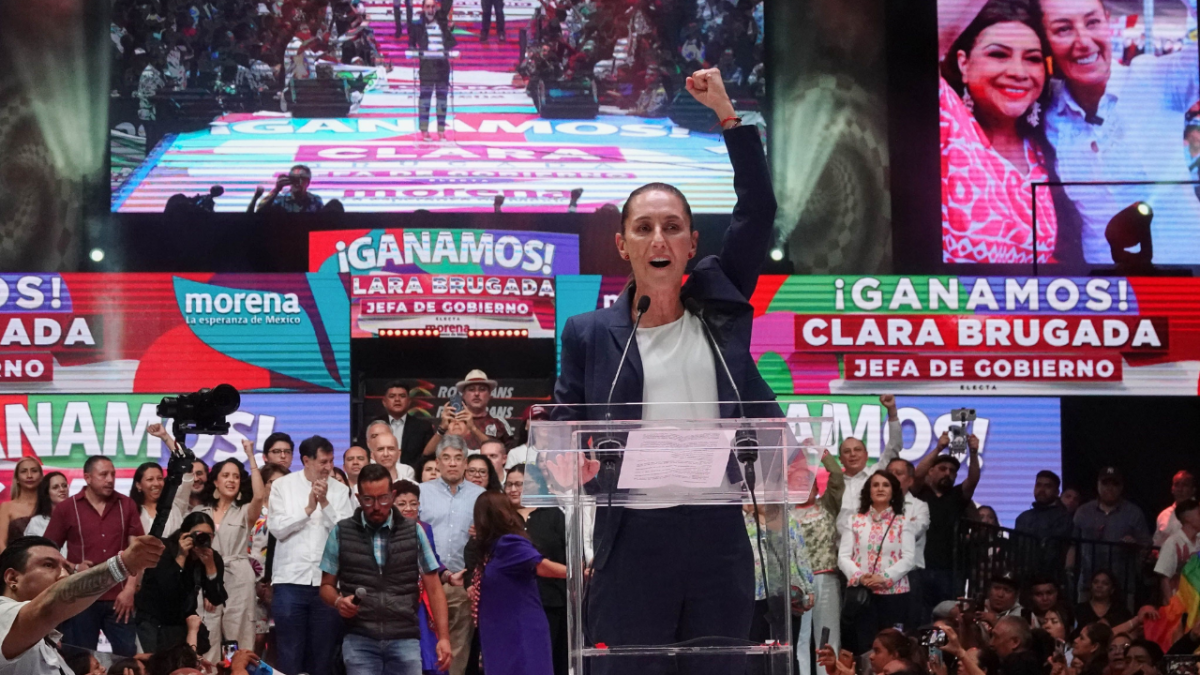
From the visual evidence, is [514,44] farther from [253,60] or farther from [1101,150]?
[1101,150]

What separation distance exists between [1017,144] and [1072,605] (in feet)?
16.4

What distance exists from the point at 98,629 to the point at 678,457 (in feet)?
20.4

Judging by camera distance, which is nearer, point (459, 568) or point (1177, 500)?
point (459, 568)

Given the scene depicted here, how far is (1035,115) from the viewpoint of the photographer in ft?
40.9

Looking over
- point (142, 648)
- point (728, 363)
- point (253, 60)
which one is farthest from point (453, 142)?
point (728, 363)

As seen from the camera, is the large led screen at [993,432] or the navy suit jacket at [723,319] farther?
the large led screen at [993,432]

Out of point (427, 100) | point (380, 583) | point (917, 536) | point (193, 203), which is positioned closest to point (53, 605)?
point (380, 583)

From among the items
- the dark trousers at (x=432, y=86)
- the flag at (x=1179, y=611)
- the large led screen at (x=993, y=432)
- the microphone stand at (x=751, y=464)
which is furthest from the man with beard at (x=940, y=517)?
the microphone stand at (x=751, y=464)

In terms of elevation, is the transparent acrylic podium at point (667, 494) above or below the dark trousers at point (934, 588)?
above

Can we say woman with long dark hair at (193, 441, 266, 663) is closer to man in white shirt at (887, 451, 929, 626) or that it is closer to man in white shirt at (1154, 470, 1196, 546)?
man in white shirt at (887, 451, 929, 626)

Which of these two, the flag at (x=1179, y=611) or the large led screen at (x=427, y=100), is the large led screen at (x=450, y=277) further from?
the flag at (x=1179, y=611)

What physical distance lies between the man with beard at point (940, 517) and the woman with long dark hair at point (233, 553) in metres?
4.20

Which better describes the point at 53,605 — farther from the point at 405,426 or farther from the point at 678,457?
the point at 405,426

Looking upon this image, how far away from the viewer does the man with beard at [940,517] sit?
8766 mm
